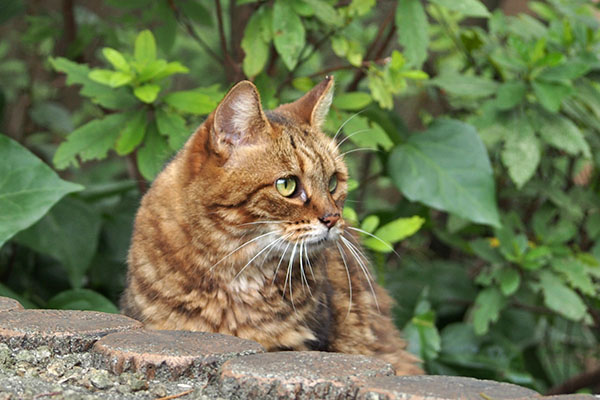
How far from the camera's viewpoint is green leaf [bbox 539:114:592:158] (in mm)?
3430

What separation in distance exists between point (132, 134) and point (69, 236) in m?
0.78

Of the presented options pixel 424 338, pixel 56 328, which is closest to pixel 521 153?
pixel 424 338

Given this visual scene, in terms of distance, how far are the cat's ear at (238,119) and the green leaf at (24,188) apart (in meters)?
0.69

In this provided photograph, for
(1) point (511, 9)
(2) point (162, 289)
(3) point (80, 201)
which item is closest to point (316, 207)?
(2) point (162, 289)

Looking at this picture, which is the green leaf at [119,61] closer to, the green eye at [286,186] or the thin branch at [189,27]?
the thin branch at [189,27]

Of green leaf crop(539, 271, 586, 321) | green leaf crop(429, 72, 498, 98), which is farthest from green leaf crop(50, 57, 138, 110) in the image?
green leaf crop(539, 271, 586, 321)

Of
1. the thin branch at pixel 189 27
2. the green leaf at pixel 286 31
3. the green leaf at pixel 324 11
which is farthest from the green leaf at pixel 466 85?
the thin branch at pixel 189 27

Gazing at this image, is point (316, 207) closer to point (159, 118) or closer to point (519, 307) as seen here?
point (159, 118)

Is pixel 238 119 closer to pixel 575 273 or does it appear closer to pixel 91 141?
pixel 91 141

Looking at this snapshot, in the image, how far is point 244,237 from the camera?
2.26m

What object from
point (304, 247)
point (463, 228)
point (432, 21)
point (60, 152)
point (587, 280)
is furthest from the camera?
point (432, 21)

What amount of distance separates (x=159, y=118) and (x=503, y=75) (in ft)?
5.96

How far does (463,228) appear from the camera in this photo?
3998 millimetres

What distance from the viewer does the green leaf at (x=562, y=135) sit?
135 inches
